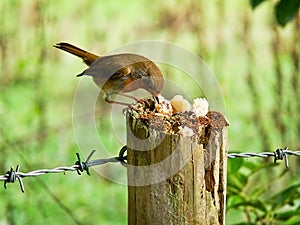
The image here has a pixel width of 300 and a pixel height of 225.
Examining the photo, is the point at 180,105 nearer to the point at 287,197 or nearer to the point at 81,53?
the point at 287,197

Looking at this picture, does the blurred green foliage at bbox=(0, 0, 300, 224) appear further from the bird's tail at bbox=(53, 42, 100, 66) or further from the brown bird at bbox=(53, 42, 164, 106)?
the brown bird at bbox=(53, 42, 164, 106)

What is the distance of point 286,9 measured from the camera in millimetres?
3766

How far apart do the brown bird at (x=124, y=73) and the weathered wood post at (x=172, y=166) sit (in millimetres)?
606

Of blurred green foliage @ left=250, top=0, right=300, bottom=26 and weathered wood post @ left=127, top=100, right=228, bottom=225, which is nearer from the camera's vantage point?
weathered wood post @ left=127, top=100, right=228, bottom=225

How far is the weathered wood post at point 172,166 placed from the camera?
7.28 ft

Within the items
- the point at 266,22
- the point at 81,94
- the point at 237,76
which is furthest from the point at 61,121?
the point at 266,22

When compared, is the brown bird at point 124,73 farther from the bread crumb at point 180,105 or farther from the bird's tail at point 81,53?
the bread crumb at point 180,105

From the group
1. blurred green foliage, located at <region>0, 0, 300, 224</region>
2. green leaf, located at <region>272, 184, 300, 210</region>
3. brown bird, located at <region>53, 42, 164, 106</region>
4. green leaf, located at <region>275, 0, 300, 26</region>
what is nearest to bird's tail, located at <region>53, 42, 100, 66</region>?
brown bird, located at <region>53, 42, 164, 106</region>

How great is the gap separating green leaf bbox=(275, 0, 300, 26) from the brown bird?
0.95 metres

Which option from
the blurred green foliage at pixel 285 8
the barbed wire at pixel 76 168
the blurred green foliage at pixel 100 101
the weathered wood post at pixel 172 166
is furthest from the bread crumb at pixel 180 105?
the blurred green foliage at pixel 100 101

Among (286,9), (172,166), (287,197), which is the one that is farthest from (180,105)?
(286,9)

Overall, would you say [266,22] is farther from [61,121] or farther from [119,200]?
[119,200]

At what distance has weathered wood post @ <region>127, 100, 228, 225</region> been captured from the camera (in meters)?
2.22

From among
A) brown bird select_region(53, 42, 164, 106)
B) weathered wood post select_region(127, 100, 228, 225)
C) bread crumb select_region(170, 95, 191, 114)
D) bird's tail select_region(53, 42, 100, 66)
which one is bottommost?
weathered wood post select_region(127, 100, 228, 225)
